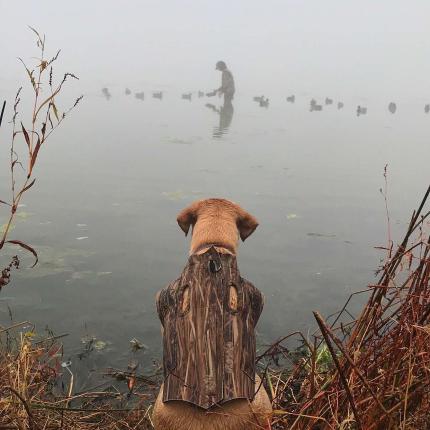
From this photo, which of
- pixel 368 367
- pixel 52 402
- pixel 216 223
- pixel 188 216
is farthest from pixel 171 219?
pixel 368 367

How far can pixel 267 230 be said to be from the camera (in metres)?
10.2

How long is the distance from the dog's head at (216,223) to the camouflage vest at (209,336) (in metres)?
0.51

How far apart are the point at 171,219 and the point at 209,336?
317 inches

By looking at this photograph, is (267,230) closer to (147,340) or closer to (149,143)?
(147,340)

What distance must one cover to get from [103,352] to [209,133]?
63.9 ft

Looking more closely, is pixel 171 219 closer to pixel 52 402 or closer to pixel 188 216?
pixel 188 216

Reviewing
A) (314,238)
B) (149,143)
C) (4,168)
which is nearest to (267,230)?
(314,238)

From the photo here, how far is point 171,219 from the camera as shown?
10539mm

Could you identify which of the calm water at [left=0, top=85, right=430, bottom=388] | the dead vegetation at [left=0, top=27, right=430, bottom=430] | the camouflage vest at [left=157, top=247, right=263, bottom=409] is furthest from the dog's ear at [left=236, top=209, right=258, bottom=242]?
the calm water at [left=0, top=85, right=430, bottom=388]

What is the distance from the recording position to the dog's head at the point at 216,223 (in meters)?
3.55

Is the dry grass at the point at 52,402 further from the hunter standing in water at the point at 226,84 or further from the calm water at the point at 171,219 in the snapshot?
the hunter standing in water at the point at 226,84

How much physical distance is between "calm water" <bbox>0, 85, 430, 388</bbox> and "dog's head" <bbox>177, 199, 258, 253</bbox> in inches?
Answer: 86.7

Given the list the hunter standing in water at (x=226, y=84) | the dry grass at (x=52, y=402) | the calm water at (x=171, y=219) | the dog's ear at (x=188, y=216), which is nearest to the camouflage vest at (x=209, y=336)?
the dry grass at (x=52, y=402)

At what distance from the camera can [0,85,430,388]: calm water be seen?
640 centimetres
